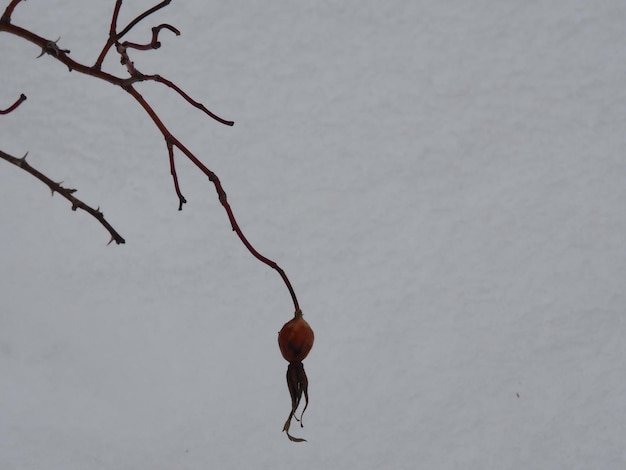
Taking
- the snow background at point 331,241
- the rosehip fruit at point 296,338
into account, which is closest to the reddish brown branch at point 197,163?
the rosehip fruit at point 296,338

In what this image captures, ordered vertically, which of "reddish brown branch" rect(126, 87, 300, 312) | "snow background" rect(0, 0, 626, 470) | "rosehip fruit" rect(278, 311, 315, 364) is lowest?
"snow background" rect(0, 0, 626, 470)

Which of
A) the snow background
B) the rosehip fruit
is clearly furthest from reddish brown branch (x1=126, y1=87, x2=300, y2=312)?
the snow background

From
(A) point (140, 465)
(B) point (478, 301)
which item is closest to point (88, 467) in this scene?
(A) point (140, 465)

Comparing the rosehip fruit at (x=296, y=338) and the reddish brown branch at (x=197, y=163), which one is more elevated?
the reddish brown branch at (x=197, y=163)

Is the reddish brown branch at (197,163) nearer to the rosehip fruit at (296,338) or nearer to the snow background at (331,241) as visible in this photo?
the rosehip fruit at (296,338)

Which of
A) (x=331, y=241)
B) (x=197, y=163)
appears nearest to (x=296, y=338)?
(x=197, y=163)

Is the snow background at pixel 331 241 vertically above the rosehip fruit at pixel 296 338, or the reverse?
the rosehip fruit at pixel 296 338

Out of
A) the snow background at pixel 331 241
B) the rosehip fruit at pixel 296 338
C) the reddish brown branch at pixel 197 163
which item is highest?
the reddish brown branch at pixel 197 163

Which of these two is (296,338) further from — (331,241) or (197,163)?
(331,241)

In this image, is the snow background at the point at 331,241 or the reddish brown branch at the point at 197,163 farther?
the snow background at the point at 331,241

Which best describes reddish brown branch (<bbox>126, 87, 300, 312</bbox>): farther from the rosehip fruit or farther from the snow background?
the snow background
